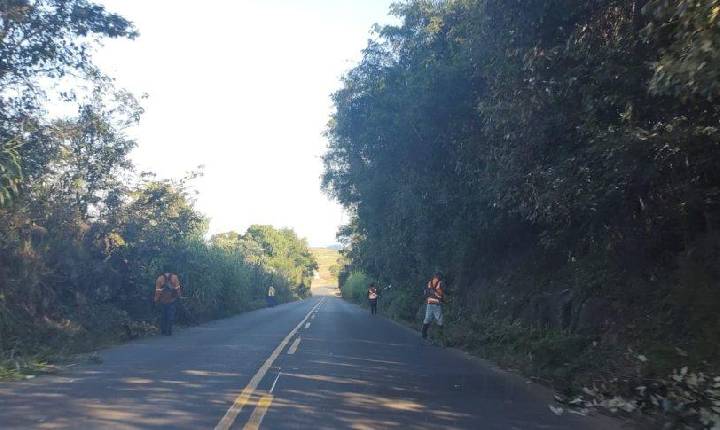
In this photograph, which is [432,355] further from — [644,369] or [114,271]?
[114,271]

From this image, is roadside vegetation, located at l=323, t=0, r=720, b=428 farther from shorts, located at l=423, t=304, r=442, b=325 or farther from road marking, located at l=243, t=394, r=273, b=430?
road marking, located at l=243, t=394, r=273, b=430

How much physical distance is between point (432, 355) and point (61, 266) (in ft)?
33.0

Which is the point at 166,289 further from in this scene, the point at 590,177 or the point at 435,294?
the point at 590,177

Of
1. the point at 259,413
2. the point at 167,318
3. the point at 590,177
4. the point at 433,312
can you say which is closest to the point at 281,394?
the point at 259,413

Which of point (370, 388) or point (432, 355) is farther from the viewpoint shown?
point (432, 355)

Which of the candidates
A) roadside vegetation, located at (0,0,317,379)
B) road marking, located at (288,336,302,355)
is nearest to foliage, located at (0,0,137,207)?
roadside vegetation, located at (0,0,317,379)

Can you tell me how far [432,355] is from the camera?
527 inches

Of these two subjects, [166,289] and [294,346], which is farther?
[166,289]

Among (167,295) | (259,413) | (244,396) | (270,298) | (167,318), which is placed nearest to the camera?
(259,413)

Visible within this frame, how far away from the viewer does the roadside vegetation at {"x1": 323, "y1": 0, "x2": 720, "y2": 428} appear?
289 inches

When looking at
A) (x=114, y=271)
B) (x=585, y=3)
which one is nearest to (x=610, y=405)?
(x=585, y=3)

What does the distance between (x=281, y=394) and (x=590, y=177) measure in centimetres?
565

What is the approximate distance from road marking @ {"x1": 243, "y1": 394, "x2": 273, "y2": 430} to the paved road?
1 cm

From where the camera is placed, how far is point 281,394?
8211 millimetres
